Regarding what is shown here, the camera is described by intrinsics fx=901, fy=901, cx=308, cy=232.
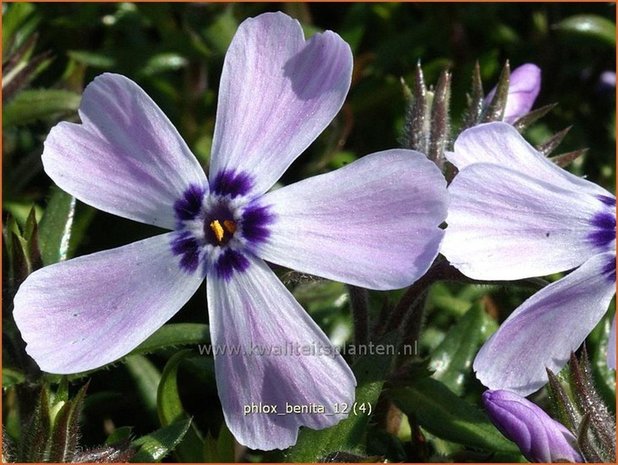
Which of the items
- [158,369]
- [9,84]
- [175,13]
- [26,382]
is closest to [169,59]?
[175,13]

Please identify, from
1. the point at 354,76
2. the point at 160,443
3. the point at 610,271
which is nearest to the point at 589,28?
the point at 354,76

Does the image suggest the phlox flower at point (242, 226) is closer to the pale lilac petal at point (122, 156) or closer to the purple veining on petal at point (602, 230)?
the pale lilac petal at point (122, 156)

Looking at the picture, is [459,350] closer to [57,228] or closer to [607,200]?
[607,200]

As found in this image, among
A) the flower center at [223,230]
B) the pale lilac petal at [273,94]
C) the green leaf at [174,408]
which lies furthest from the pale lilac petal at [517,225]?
the green leaf at [174,408]

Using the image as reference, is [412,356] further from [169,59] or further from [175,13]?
[175,13]

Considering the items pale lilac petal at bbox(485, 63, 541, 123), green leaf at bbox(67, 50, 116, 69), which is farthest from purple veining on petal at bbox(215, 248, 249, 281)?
green leaf at bbox(67, 50, 116, 69)

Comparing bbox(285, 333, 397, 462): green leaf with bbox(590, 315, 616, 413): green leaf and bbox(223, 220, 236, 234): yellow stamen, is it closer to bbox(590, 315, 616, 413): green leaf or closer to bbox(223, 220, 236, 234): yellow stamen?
bbox(223, 220, 236, 234): yellow stamen
